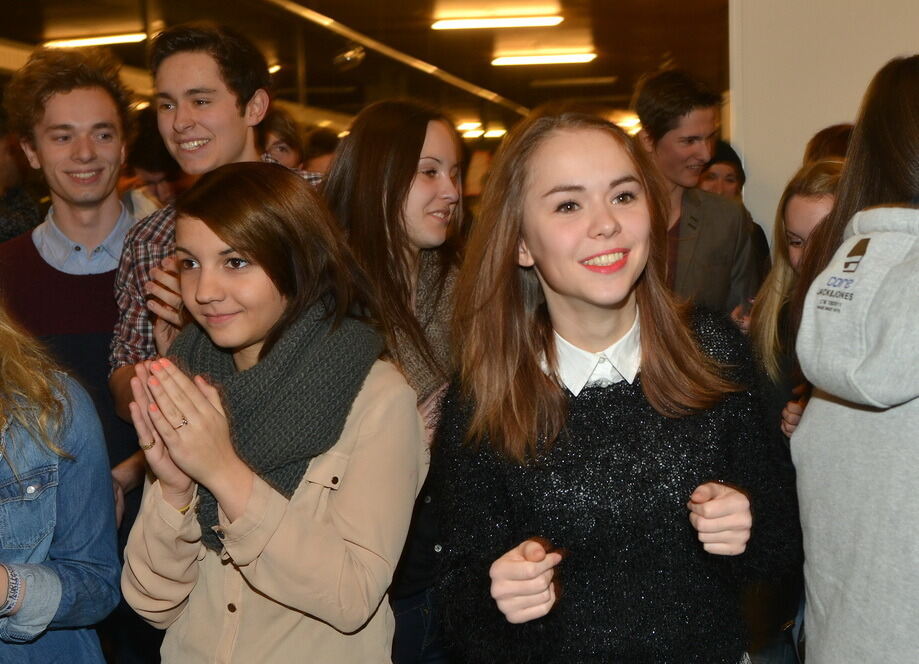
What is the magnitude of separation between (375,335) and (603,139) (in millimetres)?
589

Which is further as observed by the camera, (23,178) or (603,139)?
(23,178)

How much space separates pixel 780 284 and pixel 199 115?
1735mm

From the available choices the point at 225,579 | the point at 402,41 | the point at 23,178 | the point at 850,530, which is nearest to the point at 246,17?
the point at 402,41

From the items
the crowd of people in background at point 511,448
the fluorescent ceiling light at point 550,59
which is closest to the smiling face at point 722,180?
the fluorescent ceiling light at point 550,59

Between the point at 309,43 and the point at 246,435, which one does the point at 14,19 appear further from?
the point at 246,435

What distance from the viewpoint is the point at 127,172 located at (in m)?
4.71

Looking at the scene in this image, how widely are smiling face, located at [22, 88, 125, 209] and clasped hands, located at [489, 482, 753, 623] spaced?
200cm

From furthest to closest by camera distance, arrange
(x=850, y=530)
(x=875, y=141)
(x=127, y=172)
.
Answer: (x=127, y=172)
(x=875, y=141)
(x=850, y=530)

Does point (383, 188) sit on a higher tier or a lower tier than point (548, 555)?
higher

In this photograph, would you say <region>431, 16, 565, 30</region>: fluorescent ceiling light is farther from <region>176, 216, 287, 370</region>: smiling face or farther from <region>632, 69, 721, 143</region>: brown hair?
<region>176, 216, 287, 370</region>: smiling face

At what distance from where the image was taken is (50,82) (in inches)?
122

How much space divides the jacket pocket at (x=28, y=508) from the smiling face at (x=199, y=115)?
1248 millimetres

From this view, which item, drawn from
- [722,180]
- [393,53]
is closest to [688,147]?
[722,180]

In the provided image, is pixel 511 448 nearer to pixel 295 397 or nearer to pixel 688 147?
pixel 295 397
